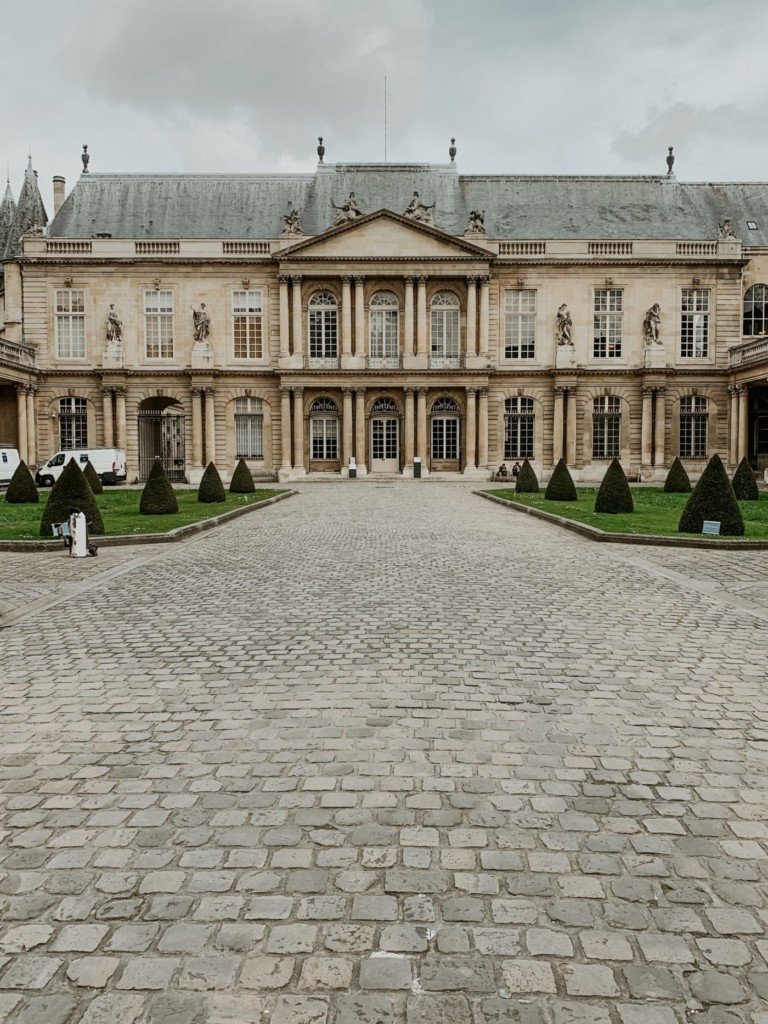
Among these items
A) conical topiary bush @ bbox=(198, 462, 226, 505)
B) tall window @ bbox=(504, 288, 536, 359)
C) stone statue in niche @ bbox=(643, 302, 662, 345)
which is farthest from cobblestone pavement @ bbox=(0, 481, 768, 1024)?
stone statue in niche @ bbox=(643, 302, 662, 345)

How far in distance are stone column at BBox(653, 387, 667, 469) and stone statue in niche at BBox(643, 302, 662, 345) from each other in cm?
238

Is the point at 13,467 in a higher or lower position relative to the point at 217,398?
lower

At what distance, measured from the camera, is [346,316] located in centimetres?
3619

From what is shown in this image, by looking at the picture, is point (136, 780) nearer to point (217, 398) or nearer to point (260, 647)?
point (260, 647)

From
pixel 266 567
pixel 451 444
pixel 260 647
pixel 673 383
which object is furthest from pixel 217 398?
pixel 260 647

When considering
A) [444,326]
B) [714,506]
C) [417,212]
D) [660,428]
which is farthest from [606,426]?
[714,506]

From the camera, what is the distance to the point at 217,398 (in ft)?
121

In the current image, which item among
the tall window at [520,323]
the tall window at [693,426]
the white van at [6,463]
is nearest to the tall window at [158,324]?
the white van at [6,463]

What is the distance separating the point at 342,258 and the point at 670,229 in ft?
54.7

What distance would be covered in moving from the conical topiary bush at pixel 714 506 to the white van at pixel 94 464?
22.2m

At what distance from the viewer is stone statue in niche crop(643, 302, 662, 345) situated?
119ft

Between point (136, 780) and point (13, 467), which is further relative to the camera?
point (13, 467)

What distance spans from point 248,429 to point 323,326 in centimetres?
620

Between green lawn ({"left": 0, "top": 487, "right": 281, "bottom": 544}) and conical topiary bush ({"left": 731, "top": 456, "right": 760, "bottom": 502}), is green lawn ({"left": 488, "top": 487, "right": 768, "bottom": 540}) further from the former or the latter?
green lawn ({"left": 0, "top": 487, "right": 281, "bottom": 544})
